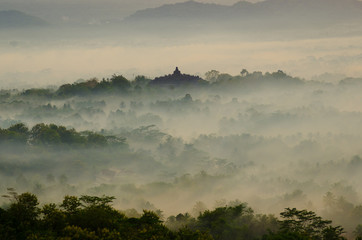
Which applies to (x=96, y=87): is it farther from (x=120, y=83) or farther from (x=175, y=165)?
(x=175, y=165)

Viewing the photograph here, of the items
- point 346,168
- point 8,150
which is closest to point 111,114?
point 8,150

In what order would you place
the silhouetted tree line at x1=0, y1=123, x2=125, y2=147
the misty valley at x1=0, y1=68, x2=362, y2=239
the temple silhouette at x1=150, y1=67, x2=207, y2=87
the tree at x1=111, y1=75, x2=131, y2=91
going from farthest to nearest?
the temple silhouette at x1=150, y1=67, x2=207, y2=87, the tree at x1=111, y1=75, x2=131, y2=91, the silhouetted tree line at x1=0, y1=123, x2=125, y2=147, the misty valley at x1=0, y1=68, x2=362, y2=239

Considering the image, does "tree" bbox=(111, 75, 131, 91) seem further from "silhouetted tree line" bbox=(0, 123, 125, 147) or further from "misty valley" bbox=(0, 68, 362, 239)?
"silhouetted tree line" bbox=(0, 123, 125, 147)

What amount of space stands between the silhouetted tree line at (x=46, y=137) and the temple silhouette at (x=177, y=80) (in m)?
77.3

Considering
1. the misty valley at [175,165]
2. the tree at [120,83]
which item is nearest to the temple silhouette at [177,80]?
the misty valley at [175,165]

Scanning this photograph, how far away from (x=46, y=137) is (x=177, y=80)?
3398 inches

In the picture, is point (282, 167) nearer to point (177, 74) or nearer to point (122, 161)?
point (122, 161)

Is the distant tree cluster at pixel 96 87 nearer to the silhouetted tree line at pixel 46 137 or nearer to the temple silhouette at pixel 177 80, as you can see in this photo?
the temple silhouette at pixel 177 80

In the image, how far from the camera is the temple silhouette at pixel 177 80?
18838cm

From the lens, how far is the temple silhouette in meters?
188

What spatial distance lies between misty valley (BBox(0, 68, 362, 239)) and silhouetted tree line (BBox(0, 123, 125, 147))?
24 cm

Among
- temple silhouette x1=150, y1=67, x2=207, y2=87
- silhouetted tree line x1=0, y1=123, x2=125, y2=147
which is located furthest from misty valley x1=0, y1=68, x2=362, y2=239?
temple silhouette x1=150, y1=67, x2=207, y2=87

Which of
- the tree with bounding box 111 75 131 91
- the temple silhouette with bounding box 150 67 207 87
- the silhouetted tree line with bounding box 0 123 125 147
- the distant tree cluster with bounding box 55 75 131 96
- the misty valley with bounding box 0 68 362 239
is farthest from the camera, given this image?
the temple silhouette with bounding box 150 67 207 87

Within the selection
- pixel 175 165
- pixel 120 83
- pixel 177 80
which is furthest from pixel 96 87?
pixel 175 165
